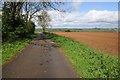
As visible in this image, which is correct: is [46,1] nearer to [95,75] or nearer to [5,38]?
[5,38]

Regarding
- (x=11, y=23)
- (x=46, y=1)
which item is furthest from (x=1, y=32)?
(x=46, y=1)

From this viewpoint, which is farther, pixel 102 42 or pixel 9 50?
pixel 102 42

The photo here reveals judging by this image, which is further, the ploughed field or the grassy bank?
the ploughed field

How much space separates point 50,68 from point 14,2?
25.6 meters

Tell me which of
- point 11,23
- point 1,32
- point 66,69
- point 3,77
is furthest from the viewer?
point 11,23

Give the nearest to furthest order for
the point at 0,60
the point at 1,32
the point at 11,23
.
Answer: the point at 0,60 → the point at 1,32 → the point at 11,23

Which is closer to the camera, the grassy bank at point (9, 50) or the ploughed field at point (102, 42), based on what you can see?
the grassy bank at point (9, 50)

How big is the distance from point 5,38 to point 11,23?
472 cm

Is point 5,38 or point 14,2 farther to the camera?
point 14,2

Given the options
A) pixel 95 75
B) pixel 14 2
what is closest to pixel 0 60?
pixel 95 75

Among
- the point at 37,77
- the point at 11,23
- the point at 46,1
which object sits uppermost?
the point at 46,1

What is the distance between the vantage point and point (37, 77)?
12.2 metres

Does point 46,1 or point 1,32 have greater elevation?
point 46,1

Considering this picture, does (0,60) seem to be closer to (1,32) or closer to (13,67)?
(13,67)
